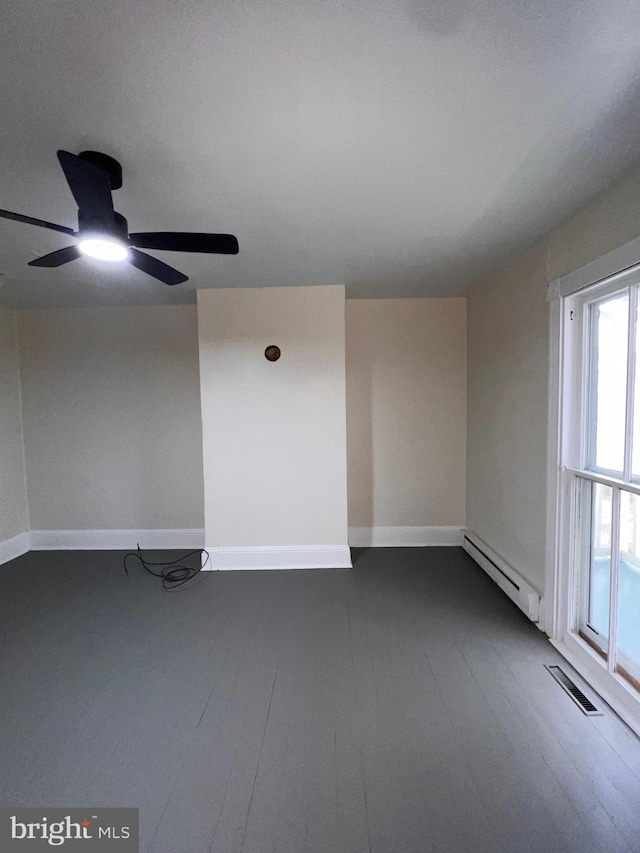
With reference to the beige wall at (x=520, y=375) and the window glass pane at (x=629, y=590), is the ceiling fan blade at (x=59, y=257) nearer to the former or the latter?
the beige wall at (x=520, y=375)

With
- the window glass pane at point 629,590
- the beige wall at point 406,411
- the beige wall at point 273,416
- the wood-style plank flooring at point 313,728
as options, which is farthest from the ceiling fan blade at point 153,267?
the window glass pane at point 629,590

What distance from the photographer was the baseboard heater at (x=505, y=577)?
2.12 m

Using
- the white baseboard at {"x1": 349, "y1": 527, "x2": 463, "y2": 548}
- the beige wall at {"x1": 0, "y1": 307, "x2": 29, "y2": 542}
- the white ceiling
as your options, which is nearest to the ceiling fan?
the white ceiling

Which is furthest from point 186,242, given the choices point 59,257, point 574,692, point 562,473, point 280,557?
point 574,692

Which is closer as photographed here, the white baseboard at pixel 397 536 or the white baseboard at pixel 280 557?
the white baseboard at pixel 280 557

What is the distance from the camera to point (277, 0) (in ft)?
2.70

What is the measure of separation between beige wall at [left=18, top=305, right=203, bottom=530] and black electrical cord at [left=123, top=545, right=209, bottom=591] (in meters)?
0.35

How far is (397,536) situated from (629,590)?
1.96 m

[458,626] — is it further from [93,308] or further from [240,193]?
[93,308]

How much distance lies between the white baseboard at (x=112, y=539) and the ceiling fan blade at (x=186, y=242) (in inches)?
108

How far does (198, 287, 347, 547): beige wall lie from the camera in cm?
287

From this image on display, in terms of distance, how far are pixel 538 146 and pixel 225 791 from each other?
2580 millimetres

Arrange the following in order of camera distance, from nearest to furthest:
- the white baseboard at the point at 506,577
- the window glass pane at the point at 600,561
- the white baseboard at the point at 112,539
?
1. the window glass pane at the point at 600,561
2. the white baseboard at the point at 506,577
3. the white baseboard at the point at 112,539
